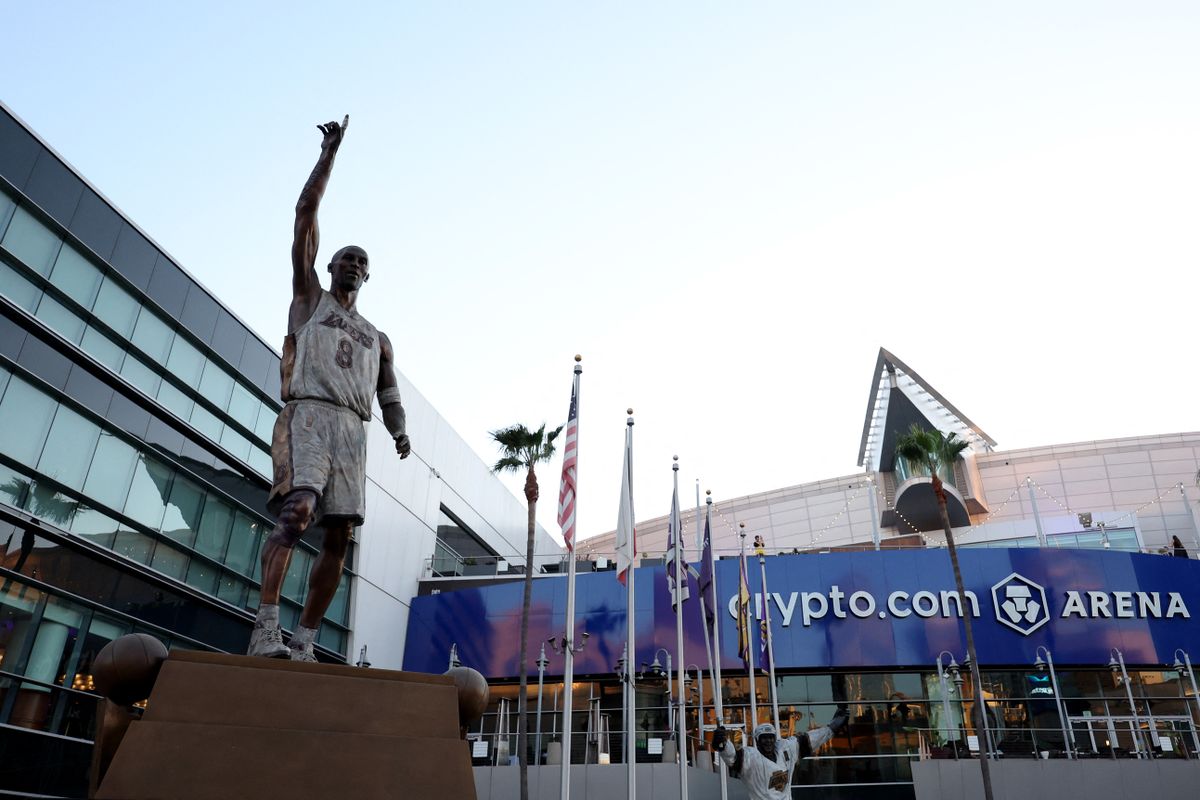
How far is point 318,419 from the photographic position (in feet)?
20.6

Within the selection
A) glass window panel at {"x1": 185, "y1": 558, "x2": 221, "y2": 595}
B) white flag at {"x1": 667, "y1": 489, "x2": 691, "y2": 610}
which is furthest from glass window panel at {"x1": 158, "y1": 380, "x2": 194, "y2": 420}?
white flag at {"x1": 667, "y1": 489, "x2": 691, "y2": 610}

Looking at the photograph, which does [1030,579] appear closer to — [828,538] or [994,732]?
[994,732]

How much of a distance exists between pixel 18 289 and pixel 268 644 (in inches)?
686

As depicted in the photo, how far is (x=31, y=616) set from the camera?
18625 millimetres

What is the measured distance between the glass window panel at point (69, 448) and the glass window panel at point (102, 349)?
1.47 metres

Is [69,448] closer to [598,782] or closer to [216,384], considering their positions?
[216,384]

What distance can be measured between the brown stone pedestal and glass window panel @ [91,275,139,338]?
19.5 metres

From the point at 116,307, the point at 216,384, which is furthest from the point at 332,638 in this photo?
the point at 116,307

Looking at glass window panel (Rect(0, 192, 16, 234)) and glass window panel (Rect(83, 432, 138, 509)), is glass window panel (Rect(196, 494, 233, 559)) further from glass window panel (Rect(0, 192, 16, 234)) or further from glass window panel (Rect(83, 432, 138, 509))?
glass window panel (Rect(0, 192, 16, 234))

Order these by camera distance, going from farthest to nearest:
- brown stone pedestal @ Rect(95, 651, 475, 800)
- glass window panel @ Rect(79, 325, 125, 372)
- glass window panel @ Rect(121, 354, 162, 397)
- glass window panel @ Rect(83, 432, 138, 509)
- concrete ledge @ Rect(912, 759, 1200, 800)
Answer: concrete ledge @ Rect(912, 759, 1200, 800)
glass window panel @ Rect(121, 354, 162, 397)
glass window panel @ Rect(79, 325, 125, 372)
glass window panel @ Rect(83, 432, 138, 509)
brown stone pedestal @ Rect(95, 651, 475, 800)

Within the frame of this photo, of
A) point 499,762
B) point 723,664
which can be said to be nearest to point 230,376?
point 499,762

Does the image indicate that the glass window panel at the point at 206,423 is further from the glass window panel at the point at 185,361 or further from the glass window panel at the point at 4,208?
the glass window panel at the point at 4,208

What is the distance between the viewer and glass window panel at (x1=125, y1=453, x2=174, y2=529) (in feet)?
71.4

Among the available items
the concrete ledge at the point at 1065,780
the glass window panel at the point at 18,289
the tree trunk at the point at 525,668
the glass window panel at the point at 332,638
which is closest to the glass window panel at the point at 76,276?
the glass window panel at the point at 18,289
